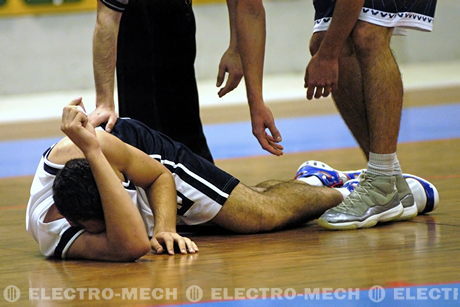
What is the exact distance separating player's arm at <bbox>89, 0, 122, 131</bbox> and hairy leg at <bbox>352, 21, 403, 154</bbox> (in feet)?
2.92

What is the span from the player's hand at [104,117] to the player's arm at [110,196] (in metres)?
0.40

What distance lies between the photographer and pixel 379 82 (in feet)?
11.8

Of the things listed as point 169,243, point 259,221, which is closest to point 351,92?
point 259,221

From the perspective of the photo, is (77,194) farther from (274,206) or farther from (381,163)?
(381,163)

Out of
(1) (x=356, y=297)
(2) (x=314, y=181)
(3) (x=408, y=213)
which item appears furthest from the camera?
(2) (x=314, y=181)

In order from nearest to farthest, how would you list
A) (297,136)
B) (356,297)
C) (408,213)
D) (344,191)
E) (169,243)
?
(356,297)
(169,243)
(408,213)
(344,191)
(297,136)

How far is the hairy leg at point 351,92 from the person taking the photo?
388cm

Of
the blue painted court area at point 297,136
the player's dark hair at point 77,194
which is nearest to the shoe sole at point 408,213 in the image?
the player's dark hair at point 77,194

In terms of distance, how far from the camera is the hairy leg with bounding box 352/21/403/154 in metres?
3.58

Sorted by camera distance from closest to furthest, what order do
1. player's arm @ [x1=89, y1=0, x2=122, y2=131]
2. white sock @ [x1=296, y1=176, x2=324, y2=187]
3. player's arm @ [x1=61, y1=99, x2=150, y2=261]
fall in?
player's arm @ [x1=61, y1=99, x2=150, y2=261], player's arm @ [x1=89, y1=0, x2=122, y2=131], white sock @ [x1=296, y1=176, x2=324, y2=187]

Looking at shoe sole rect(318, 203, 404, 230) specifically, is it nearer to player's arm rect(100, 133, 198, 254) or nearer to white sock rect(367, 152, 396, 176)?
white sock rect(367, 152, 396, 176)

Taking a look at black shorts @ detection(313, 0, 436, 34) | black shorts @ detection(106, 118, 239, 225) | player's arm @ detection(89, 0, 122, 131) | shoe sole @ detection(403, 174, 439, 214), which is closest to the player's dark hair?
black shorts @ detection(106, 118, 239, 225)

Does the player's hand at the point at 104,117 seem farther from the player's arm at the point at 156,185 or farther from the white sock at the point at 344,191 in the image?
the white sock at the point at 344,191

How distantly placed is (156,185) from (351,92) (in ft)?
3.19
